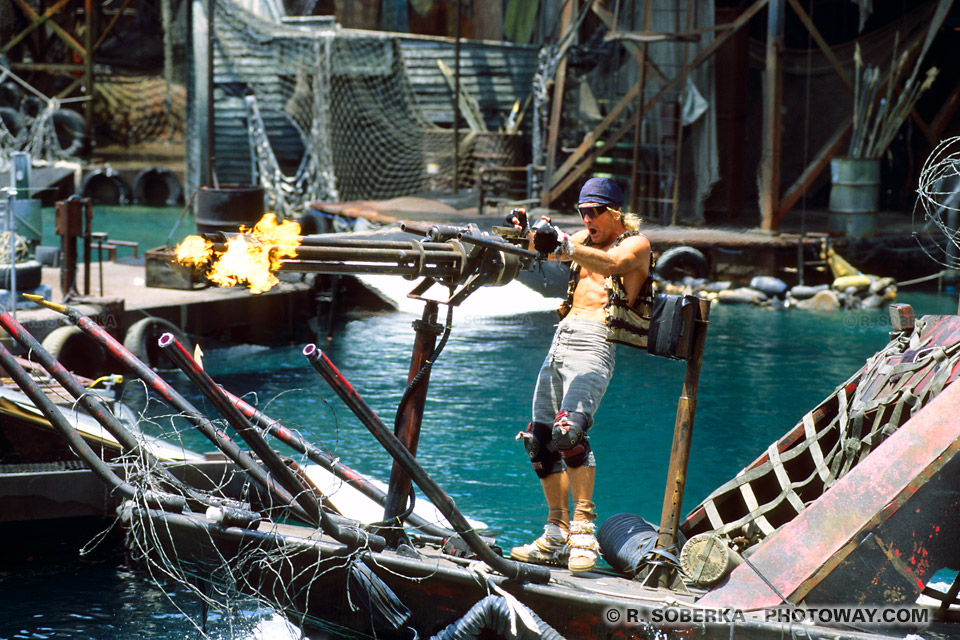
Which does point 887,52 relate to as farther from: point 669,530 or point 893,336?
point 669,530

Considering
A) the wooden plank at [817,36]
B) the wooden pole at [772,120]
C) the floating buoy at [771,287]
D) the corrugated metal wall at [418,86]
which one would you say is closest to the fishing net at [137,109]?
the corrugated metal wall at [418,86]

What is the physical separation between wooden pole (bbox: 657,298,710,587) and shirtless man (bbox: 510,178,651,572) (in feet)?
1.12

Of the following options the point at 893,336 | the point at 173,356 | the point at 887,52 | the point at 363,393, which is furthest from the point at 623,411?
the point at 887,52

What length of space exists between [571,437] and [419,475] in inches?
33.5

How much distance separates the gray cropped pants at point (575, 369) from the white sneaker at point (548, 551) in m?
0.32

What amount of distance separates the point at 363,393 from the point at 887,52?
12.2m

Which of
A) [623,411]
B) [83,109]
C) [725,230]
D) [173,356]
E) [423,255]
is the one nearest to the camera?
[173,356]

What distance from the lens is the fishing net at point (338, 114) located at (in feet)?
76.7

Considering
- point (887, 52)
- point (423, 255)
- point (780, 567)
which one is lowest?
point (780, 567)

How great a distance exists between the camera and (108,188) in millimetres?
28719

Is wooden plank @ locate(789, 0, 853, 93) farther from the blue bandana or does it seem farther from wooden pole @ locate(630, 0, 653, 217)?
the blue bandana

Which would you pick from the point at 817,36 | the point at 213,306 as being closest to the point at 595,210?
the point at 213,306

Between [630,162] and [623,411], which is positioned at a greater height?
[630,162]

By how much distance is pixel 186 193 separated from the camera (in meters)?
28.2
